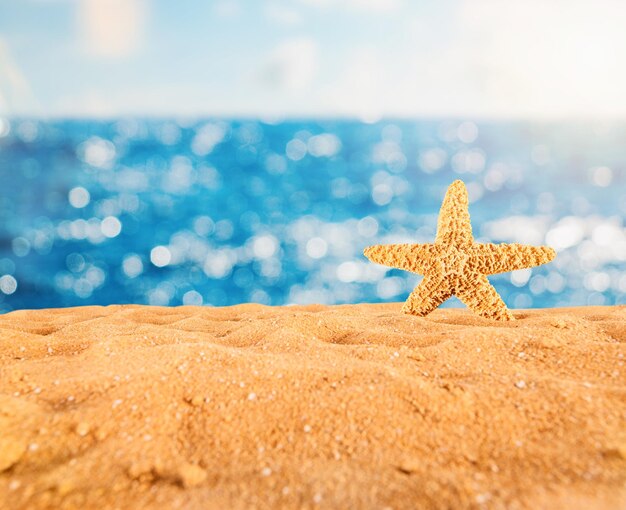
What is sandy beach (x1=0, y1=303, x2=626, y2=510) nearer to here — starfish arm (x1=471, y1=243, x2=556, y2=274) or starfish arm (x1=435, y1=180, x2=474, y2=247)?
starfish arm (x1=471, y1=243, x2=556, y2=274)

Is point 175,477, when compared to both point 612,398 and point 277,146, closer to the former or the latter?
point 612,398

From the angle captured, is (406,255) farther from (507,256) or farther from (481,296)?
(507,256)

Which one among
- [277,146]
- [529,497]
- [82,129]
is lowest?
[529,497]

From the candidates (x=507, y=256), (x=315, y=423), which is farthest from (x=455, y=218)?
(x=315, y=423)

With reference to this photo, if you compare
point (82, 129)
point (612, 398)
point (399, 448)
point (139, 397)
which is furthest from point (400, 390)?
point (82, 129)

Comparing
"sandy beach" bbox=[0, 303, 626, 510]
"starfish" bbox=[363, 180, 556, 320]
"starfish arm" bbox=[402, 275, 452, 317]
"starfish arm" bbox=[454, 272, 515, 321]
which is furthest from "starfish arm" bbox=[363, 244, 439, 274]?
"sandy beach" bbox=[0, 303, 626, 510]

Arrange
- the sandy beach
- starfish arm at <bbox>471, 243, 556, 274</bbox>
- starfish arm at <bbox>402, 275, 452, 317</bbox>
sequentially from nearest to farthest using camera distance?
the sandy beach
starfish arm at <bbox>471, 243, 556, 274</bbox>
starfish arm at <bbox>402, 275, 452, 317</bbox>
